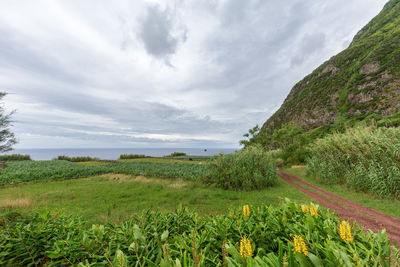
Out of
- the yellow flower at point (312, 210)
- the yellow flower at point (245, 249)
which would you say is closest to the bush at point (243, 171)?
the yellow flower at point (312, 210)

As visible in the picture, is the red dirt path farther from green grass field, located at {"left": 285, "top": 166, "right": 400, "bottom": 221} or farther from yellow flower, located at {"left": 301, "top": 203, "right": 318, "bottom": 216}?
yellow flower, located at {"left": 301, "top": 203, "right": 318, "bottom": 216}

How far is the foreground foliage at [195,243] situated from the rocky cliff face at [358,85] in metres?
65.8

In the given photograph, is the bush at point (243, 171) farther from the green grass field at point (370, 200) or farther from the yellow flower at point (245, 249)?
the yellow flower at point (245, 249)

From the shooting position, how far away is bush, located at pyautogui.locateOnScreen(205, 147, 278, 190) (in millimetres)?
9531

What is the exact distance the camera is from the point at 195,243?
1425 mm

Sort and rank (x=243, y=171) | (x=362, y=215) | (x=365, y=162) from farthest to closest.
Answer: (x=243, y=171) < (x=365, y=162) < (x=362, y=215)

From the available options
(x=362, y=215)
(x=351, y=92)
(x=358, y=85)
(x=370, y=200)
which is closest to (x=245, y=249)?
(x=362, y=215)

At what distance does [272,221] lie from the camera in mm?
2111

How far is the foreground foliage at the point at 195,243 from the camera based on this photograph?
1.34 meters

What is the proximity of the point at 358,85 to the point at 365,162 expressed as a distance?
262 ft

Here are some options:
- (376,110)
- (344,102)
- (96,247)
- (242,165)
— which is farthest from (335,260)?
(344,102)

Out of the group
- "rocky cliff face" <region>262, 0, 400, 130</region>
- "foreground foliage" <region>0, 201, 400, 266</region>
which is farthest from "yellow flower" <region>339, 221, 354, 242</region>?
"rocky cliff face" <region>262, 0, 400, 130</region>

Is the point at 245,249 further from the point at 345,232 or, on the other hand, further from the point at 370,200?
the point at 370,200

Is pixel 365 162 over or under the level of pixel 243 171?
over
